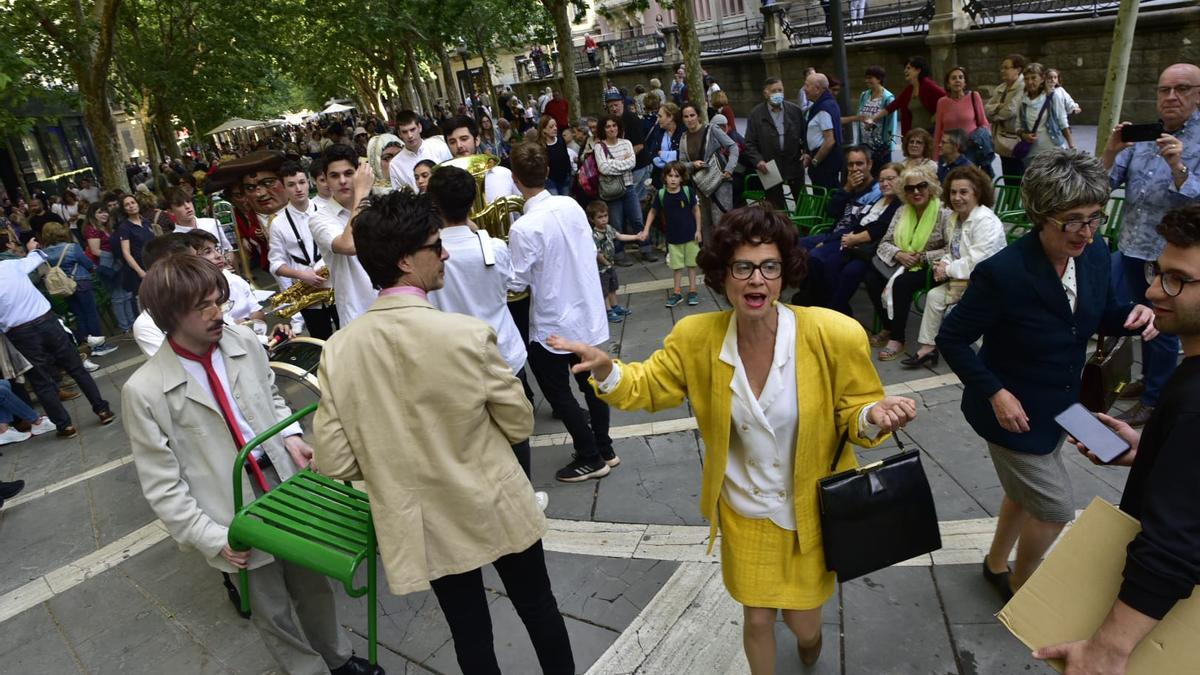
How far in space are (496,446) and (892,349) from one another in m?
4.26

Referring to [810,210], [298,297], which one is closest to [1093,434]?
[298,297]

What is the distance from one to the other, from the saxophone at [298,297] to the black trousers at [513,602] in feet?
10.3

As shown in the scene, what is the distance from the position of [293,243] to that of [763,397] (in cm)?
407

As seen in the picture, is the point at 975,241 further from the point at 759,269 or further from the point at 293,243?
the point at 293,243

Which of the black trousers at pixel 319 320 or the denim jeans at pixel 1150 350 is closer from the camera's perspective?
the denim jeans at pixel 1150 350

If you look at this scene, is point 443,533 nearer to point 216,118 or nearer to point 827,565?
point 827,565

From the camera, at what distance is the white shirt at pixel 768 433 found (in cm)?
235

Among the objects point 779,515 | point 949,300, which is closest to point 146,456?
point 779,515

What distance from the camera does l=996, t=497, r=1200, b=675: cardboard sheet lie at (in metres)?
1.64

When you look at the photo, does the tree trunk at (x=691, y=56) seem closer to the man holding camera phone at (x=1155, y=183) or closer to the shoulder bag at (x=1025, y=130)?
the shoulder bag at (x=1025, y=130)

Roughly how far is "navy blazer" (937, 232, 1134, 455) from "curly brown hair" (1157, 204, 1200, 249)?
2.76 feet

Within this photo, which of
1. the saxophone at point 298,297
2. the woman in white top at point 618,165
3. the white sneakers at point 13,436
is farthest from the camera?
the woman in white top at point 618,165

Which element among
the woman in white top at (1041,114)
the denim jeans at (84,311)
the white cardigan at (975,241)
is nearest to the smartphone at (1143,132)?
the white cardigan at (975,241)

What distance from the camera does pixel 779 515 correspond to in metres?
2.43
